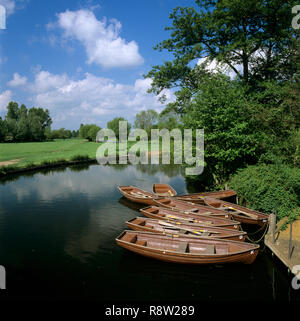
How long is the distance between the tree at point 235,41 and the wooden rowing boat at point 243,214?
15535 mm

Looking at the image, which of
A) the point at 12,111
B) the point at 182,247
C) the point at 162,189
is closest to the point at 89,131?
the point at 12,111

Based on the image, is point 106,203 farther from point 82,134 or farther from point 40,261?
point 82,134

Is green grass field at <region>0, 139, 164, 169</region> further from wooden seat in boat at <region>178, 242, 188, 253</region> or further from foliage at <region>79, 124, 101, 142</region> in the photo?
foliage at <region>79, 124, 101, 142</region>

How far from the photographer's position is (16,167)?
38719 millimetres

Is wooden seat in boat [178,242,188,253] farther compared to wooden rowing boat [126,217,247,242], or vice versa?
wooden rowing boat [126,217,247,242]

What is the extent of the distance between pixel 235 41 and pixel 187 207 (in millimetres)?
19747

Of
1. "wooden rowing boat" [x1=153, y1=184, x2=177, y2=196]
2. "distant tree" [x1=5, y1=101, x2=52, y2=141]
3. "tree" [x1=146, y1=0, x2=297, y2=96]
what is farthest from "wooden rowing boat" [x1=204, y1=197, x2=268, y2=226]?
"distant tree" [x1=5, y1=101, x2=52, y2=141]

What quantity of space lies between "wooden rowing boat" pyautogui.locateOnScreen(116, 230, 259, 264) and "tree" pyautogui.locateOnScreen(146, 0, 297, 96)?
2058 cm

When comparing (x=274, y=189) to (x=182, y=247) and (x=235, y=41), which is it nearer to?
(x=182, y=247)

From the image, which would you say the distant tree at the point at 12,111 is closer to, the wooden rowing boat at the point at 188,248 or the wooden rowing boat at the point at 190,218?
the wooden rowing boat at the point at 190,218

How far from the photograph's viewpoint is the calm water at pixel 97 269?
1008 cm

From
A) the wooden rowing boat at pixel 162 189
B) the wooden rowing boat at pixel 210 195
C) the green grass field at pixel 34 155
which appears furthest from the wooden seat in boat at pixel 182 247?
the green grass field at pixel 34 155

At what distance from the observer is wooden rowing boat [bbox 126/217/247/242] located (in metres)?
13.2
